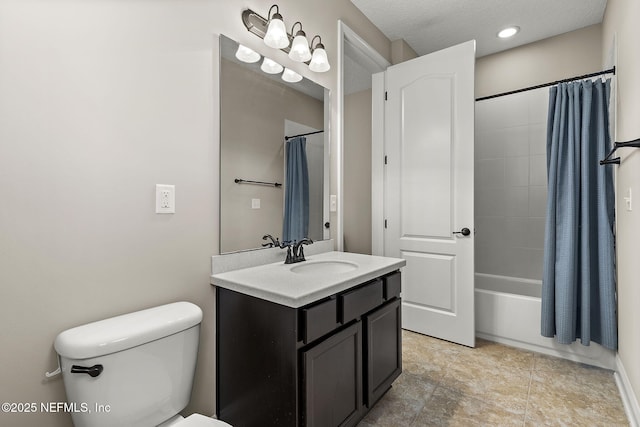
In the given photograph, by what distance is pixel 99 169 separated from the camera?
110 cm

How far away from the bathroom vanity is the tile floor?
244 mm

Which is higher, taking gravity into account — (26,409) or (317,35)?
(317,35)

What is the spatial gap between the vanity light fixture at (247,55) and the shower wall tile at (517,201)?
110 inches

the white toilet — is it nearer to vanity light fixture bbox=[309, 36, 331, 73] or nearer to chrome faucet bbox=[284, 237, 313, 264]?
chrome faucet bbox=[284, 237, 313, 264]

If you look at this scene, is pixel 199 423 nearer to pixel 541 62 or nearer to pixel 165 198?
pixel 165 198

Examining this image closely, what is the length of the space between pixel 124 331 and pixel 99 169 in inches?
22.4

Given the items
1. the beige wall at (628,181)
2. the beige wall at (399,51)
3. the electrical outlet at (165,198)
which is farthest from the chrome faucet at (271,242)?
the beige wall at (399,51)

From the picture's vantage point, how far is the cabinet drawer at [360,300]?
1361 mm

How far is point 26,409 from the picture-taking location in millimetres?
963

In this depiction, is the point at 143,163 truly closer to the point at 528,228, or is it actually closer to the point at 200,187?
the point at 200,187

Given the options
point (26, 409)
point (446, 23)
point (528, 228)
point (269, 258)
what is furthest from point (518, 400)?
point (446, 23)

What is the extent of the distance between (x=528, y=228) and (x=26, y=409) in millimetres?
3716

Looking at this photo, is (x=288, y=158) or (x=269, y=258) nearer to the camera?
(x=269, y=258)

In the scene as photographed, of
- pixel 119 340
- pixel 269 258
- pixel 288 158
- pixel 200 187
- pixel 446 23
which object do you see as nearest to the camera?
pixel 119 340
